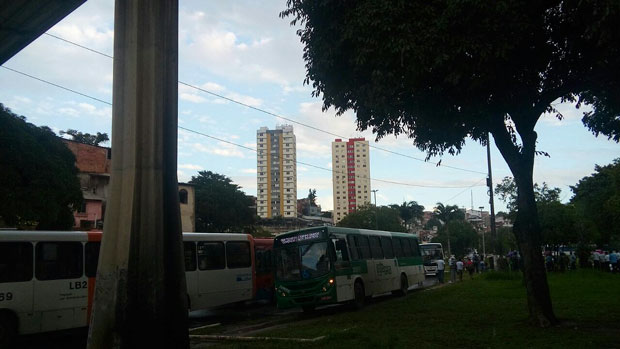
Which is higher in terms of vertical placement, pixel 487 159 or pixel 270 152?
pixel 270 152

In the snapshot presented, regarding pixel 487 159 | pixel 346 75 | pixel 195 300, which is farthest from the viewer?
pixel 487 159

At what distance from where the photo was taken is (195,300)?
16.5 meters

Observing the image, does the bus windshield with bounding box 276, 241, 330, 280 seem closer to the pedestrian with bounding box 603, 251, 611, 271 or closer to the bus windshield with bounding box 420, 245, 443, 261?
the bus windshield with bounding box 420, 245, 443, 261

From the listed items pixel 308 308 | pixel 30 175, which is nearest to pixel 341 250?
pixel 308 308

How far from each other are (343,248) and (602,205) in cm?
3522

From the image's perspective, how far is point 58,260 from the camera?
12711 mm

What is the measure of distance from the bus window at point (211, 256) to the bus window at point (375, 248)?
5.69m

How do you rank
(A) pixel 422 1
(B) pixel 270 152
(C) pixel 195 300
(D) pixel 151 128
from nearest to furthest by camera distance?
1. (D) pixel 151 128
2. (A) pixel 422 1
3. (C) pixel 195 300
4. (B) pixel 270 152

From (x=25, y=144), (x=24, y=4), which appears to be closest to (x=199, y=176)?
(x=25, y=144)

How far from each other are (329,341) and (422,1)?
21.1 feet

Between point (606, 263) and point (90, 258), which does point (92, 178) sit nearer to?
point (90, 258)

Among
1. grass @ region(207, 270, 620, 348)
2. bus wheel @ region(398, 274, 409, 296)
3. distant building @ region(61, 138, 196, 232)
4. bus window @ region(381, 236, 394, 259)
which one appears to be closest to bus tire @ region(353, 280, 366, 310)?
grass @ region(207, 270, 620, 348)

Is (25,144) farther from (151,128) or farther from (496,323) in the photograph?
(496,323)

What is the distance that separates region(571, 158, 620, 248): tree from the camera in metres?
34.6
